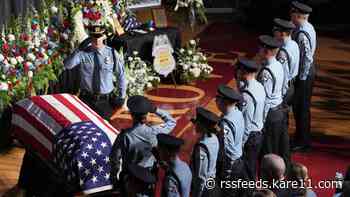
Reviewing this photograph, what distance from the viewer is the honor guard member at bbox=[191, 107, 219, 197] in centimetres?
544

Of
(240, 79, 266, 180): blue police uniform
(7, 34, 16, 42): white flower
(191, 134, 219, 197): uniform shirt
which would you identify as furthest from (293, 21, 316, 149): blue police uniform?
(7, 34, 16, 42): white flower

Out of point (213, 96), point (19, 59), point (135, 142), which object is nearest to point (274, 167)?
point (135, 142)

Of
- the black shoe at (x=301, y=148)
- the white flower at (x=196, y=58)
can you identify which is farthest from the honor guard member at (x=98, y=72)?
the white flower at (x=196, y=58)

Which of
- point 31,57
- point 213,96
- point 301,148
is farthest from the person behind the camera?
point 213,96

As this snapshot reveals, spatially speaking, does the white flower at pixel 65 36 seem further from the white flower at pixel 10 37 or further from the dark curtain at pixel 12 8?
the white flower at pixel 10 37

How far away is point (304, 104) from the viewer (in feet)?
26.2

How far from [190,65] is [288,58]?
310 centimetres

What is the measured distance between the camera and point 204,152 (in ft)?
17.9

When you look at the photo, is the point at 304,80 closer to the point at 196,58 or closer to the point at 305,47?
the point at 305,47

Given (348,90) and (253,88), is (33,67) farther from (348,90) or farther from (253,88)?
(348,90)

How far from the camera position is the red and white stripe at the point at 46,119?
6276 mm

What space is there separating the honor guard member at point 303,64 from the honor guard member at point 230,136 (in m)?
2.07

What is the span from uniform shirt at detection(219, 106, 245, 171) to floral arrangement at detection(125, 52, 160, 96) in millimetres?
Result: 3504

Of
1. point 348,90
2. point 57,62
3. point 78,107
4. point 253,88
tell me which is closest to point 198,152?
point 253,88
